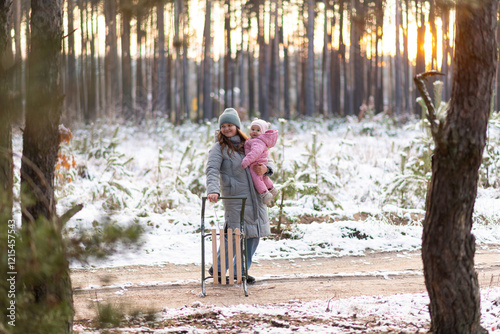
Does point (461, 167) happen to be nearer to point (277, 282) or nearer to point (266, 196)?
point (266, 196)

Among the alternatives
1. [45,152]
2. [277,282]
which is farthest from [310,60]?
[45,152]

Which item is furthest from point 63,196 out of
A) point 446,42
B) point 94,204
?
point 446,42

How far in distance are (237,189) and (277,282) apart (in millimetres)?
1095

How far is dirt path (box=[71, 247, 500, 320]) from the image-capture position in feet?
16.4

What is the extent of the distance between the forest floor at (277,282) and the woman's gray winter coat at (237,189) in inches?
24.8

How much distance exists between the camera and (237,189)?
216 inches

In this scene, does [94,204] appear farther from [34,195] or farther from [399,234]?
[34,195]

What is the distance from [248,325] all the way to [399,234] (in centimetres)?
431

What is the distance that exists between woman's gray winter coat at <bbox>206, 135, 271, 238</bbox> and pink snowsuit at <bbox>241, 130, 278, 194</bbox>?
67 mm

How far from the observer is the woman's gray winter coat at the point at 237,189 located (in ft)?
17.9

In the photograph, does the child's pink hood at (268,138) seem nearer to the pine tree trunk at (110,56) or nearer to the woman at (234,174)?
the woman at (234,174)

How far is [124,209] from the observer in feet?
28.3

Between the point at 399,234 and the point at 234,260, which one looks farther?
the point at 399,234

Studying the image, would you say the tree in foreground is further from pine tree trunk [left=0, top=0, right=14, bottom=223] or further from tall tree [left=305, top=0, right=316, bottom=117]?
tall tree [left=305, top=0, right=316, bottom=117]
